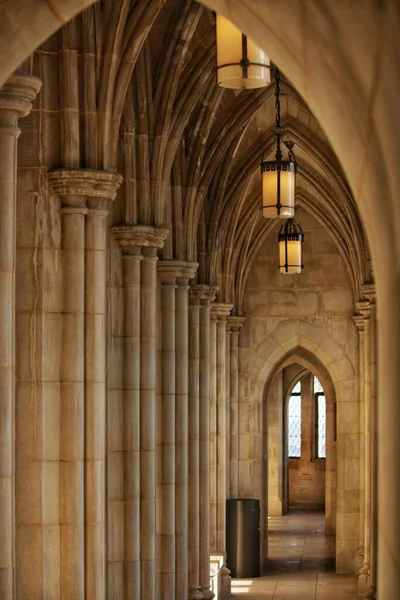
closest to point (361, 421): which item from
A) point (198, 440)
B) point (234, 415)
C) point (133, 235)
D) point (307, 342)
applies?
point (307, 342)

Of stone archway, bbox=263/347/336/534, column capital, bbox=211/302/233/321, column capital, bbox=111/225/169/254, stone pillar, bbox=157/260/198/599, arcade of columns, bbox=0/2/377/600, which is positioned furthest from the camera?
stone archway, bbox=263/347/336/534

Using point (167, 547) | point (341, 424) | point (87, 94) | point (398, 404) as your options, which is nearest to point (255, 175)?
point (341, 424)

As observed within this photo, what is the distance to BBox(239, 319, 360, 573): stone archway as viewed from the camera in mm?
27141

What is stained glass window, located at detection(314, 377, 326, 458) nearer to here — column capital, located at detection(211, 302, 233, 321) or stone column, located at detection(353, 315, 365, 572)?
stone column, located at detection(353, 315, 365, 572)

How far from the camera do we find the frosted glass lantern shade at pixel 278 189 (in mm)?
15547

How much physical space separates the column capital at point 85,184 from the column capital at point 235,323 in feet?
51.9

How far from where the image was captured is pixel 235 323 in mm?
27531

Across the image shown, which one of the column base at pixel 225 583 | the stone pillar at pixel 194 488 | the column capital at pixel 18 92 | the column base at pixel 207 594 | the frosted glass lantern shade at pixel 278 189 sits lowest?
the column base at pixel 225 583

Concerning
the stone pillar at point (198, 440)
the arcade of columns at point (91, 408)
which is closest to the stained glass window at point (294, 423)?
the stone pillar at point (198, 440)

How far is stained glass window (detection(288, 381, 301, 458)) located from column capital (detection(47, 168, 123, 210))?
99.7 feet

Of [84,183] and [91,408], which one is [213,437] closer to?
[91,408]

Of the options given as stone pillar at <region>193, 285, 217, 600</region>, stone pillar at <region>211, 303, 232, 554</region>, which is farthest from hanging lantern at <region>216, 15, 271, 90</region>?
stone pillar at <region>211, 303, 232, 554</region>

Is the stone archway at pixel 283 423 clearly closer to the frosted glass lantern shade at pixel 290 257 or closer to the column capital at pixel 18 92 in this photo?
the frosted glass lantern shade at pixel 290 257

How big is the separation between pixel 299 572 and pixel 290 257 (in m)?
8.10
